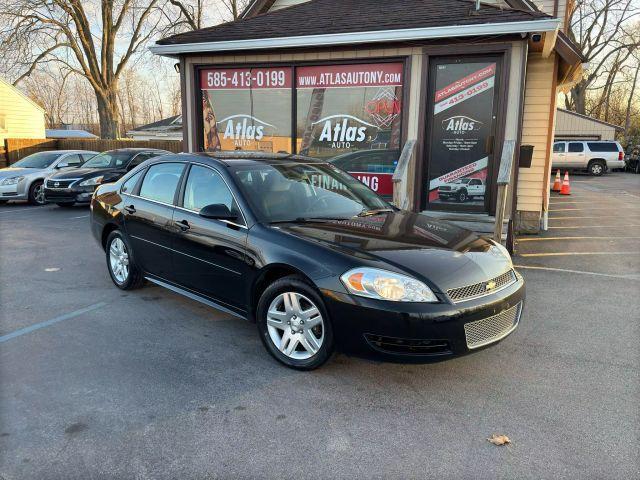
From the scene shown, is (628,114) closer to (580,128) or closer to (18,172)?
(580,128)

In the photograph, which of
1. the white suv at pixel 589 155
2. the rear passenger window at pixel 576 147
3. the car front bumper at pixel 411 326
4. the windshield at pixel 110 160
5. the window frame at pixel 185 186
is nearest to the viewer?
the car front bumper at pixel 411 326

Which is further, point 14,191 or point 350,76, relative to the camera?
point 14,191

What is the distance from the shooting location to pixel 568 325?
475 centimetres

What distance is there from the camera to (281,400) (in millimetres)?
3305

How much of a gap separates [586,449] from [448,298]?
3.66 ft

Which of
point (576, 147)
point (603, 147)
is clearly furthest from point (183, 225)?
point (603, 147)

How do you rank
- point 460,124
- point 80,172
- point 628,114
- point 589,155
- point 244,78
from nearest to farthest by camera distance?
point 460,124 → point 244,78 → point 80,172 → point 589,155 → point 628,114

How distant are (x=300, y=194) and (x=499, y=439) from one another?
8.30 feet

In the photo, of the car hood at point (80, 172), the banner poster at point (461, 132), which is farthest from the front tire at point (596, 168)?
the car hood at point (80, 172)

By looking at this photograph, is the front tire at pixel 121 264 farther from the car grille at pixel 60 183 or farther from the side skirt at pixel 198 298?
the car grille at pixel 60 183

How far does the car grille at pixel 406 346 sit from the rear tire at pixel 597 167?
1113 inches

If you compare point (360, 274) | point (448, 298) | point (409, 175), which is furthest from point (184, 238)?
point (409, 175)

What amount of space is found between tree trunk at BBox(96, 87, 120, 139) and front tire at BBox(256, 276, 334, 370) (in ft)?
95.2

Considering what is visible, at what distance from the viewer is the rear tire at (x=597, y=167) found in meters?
27.4
